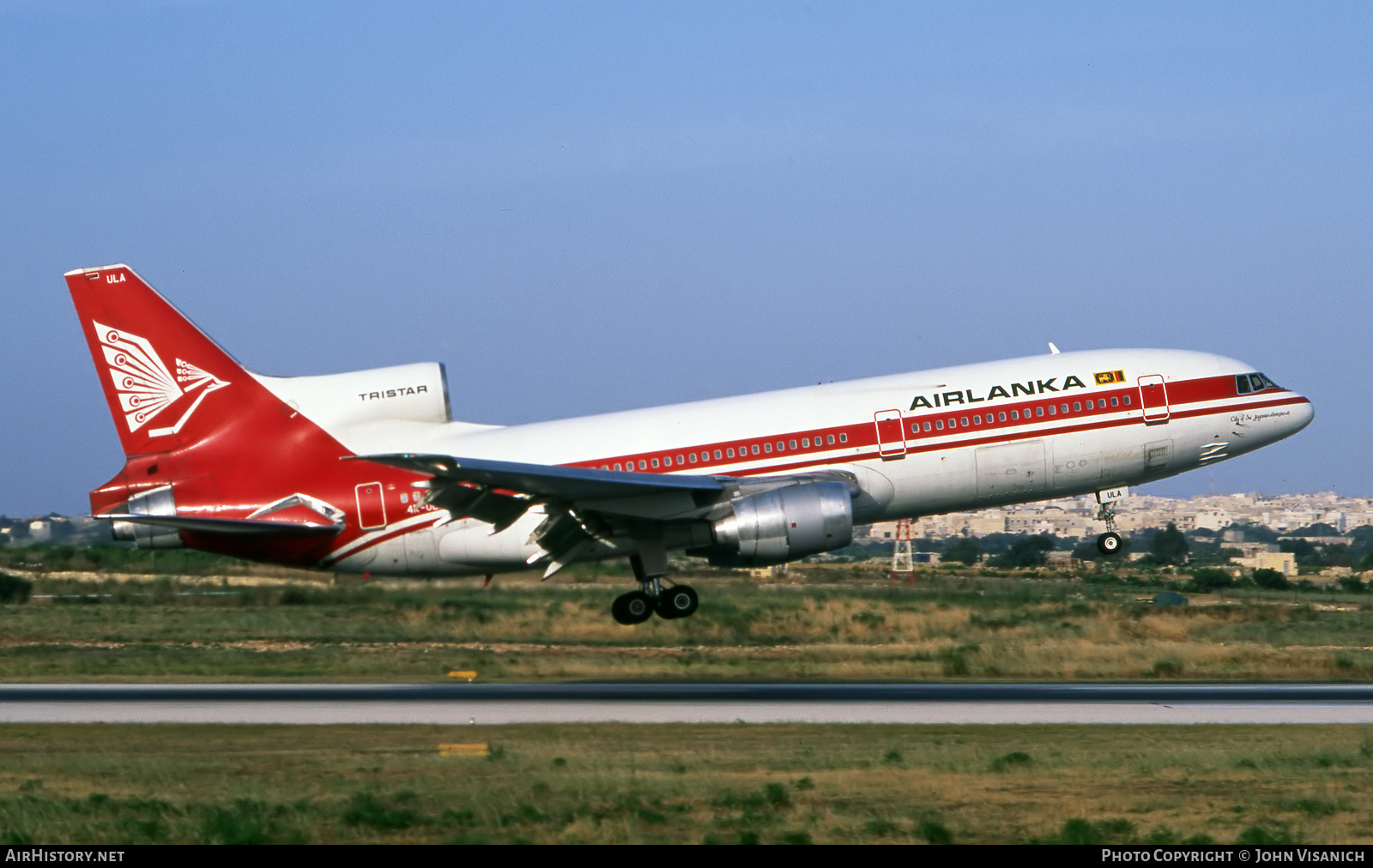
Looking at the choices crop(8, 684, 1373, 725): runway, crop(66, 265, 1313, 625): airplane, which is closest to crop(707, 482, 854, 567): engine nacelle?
crop(66, 265, 1313, 625): airplane

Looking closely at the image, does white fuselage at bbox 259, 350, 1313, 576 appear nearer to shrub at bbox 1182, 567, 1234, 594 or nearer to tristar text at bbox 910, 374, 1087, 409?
tristar text at bbox 910, 374, 1087, 409

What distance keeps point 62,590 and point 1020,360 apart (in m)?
41.0

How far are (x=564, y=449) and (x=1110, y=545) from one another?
40.2 ft

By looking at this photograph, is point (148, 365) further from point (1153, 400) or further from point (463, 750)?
point (1153, 400)

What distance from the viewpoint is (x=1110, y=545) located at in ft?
113

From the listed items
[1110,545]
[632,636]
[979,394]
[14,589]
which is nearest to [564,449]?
[979,394]

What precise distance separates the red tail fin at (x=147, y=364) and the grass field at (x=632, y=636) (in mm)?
6406

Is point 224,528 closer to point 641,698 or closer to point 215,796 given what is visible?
point 641,698

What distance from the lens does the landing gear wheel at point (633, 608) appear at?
1292 inches

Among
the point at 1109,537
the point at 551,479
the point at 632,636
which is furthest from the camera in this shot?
the point at 632,636

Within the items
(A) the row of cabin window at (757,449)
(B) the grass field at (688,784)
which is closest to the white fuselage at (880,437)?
(A) the row of cabin window at (757,449)

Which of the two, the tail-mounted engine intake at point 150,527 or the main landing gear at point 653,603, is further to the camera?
the main landing gear at point 653,603

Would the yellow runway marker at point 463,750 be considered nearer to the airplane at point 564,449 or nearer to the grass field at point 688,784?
the grass field at point 688,784

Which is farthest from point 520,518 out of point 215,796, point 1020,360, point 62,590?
point 62,590
